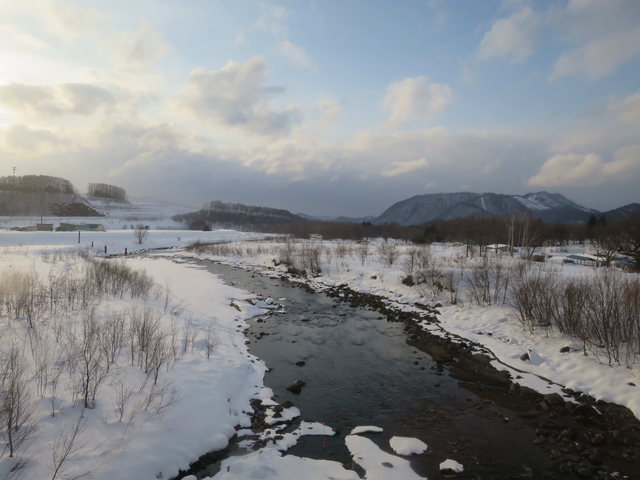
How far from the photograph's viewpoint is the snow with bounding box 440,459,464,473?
586 centimetres

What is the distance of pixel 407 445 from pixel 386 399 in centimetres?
191

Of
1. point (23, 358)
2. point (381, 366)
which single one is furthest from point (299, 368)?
point (23, 358)

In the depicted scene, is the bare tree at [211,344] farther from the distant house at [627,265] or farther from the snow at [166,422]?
the distant house at [627,265]

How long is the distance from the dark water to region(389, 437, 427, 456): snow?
163 millimetres

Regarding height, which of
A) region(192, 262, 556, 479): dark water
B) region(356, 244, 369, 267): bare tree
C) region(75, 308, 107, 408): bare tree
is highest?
region(356, 244, 369, 267): bare tree

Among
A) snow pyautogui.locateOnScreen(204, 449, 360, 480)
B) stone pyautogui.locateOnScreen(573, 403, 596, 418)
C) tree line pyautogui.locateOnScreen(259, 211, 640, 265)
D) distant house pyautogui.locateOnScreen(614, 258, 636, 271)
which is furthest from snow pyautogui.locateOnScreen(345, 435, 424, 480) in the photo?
tree line pyautogui.locateOnScreen(259, 211, 640, 265)

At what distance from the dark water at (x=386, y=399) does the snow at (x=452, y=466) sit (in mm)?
104

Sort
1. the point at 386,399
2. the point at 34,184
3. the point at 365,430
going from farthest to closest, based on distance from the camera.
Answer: the point at 34,184
the point at 386,399
the point at 365,430

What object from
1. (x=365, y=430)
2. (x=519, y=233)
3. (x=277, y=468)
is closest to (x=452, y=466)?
(x=365, y=430)

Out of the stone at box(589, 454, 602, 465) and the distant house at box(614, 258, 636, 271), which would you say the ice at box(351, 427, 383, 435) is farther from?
the distant house at box(614, 258, 636, 271)

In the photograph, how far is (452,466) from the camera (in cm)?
592

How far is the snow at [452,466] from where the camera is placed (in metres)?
5.86

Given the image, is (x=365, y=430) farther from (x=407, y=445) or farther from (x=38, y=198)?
(x=38, y=198)

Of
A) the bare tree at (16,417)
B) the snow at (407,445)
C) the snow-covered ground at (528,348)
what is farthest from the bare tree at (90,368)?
the snow-covered ground at (528,348)
